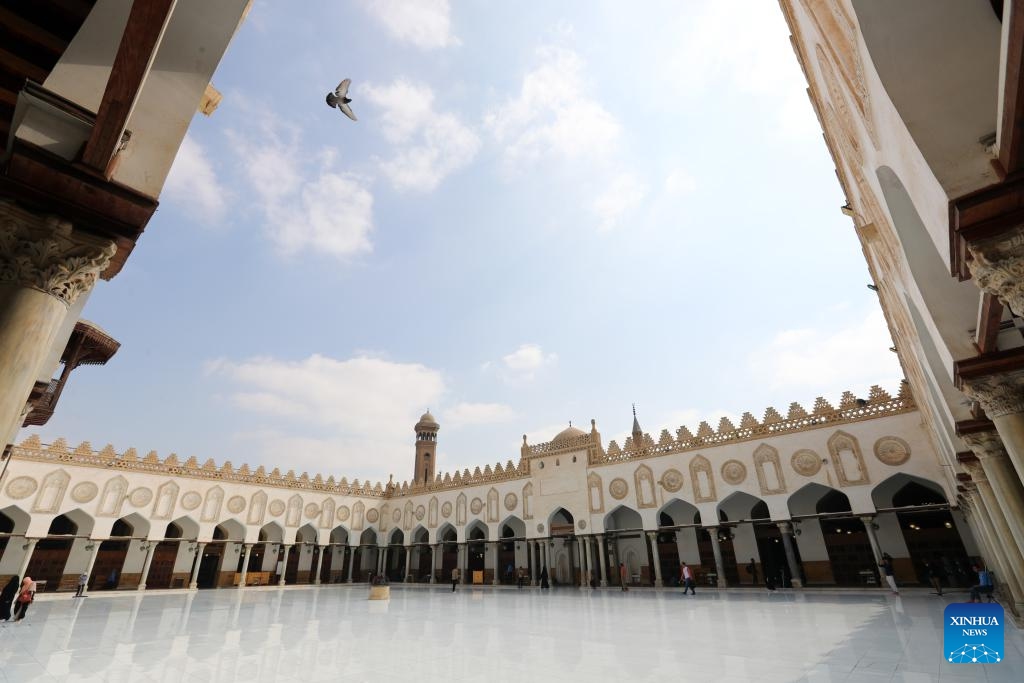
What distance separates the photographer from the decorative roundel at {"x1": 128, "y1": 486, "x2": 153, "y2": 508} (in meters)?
20.3

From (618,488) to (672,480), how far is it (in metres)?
2.41

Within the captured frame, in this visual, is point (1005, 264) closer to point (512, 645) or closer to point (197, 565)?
point (512, 645)

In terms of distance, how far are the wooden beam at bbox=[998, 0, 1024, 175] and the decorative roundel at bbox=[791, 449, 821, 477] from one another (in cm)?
1583

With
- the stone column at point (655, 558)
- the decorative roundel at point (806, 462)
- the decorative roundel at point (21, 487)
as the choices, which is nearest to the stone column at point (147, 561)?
the decorative roundel at point (21, 487)

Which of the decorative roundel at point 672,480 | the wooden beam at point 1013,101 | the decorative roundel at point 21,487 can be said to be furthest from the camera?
the decorative roundel at point 672,480

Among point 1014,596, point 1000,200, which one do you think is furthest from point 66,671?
point 1014,596

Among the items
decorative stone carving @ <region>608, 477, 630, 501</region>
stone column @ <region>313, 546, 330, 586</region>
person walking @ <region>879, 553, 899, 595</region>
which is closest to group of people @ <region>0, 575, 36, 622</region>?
stone column @ <region>313, 546, 330, 586</region>

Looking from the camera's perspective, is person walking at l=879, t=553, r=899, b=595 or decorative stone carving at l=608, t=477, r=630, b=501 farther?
decorative stone carving at l=608, t=477, r=630, b=501

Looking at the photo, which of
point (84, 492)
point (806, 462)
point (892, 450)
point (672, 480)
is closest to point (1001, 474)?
point (892, 450)

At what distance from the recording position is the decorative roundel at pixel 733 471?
56.9 ft

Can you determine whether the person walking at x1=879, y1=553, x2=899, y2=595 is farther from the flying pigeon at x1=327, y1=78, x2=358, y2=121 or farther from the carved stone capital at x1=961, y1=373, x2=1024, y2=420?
the flying pigeon at x1=327, y1=78, x2=358, y2=121

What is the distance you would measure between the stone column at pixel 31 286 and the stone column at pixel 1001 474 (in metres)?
11.0

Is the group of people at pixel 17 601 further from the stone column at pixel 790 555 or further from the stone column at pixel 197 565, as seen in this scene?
the stone column at pixel 790 555

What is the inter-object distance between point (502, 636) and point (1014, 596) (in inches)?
334
